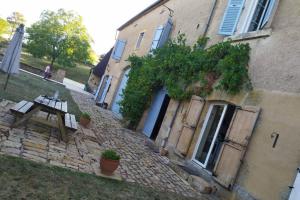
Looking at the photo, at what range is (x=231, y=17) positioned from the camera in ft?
28.4

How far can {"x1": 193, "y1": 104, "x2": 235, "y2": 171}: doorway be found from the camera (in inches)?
301

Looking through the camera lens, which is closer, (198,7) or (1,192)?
(1,192)

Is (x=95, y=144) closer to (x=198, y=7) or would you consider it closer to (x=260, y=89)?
(x=260, y=89)

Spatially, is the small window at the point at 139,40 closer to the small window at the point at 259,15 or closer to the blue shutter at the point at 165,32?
the blue shutter at the point at 165,32

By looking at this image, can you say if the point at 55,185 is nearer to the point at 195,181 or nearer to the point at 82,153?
the point at 82,153

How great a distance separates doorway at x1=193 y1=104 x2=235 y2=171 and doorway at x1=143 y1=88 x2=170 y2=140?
11.5ft

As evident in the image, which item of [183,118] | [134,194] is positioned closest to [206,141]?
[183,118]

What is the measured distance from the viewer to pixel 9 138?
17.8ft

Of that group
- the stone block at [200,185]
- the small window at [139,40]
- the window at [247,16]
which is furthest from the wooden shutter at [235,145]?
the small window at [139,40]

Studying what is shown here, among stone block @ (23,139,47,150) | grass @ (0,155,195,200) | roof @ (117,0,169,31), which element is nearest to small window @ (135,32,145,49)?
roof @ (117,0,169,31)

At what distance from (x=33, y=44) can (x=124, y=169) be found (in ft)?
127

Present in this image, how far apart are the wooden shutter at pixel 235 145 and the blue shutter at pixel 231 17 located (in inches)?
111

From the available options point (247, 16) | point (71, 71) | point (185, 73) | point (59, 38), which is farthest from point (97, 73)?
point (247, 16)

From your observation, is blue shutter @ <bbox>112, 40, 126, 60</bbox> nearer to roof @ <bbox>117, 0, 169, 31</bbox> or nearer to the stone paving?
roof @ <bbox>117, 0, 169, 31</bbox>
